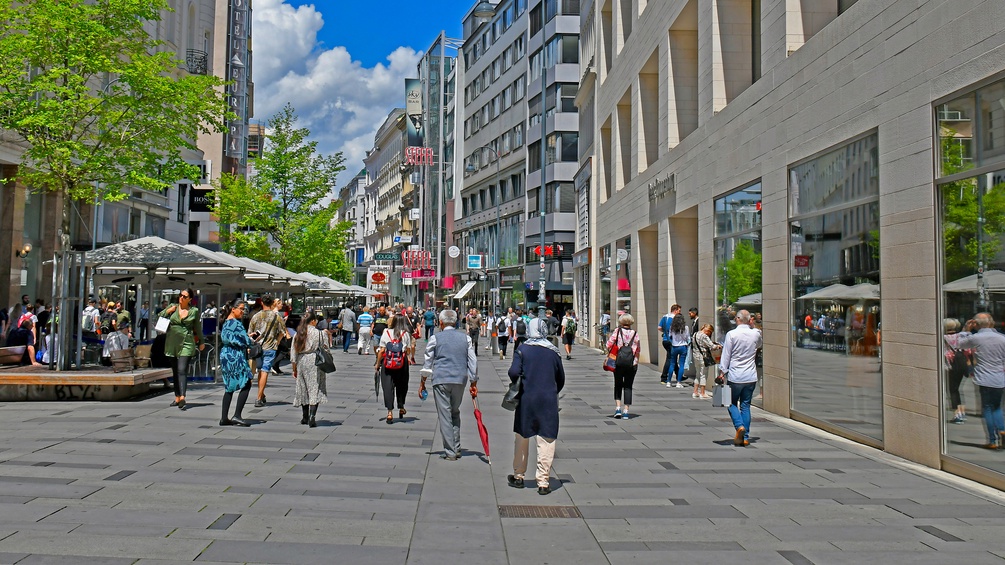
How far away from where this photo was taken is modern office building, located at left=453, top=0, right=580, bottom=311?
52.8 meters

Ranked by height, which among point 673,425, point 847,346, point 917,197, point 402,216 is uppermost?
point 402,216

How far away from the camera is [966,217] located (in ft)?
29.3

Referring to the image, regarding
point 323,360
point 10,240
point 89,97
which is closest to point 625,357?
point 323,360

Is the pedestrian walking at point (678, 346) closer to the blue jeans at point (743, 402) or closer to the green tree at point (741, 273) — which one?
the green tree at point (741, 273)

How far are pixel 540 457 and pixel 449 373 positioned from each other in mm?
2310

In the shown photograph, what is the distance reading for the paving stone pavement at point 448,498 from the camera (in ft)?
19.6

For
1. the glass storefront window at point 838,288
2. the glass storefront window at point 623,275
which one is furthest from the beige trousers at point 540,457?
the glass storefront window at point 623,275

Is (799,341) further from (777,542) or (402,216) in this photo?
(402,216)

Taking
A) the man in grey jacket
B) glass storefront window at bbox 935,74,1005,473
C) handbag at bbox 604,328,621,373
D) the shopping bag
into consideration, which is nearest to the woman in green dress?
the man in grey jacket

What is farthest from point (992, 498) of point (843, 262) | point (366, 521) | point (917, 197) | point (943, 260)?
point (366, 521)

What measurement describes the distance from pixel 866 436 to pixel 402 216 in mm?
93062

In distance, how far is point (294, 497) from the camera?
7594 millimetres

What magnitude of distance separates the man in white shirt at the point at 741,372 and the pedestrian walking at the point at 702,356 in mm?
5207

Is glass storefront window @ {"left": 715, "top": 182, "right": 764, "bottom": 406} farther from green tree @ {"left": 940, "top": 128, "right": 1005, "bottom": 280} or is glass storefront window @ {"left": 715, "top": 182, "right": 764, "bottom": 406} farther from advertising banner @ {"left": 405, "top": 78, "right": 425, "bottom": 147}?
advertising banner @ {"left": 405, "top": 78, "right": 425, "bottom": 147}
